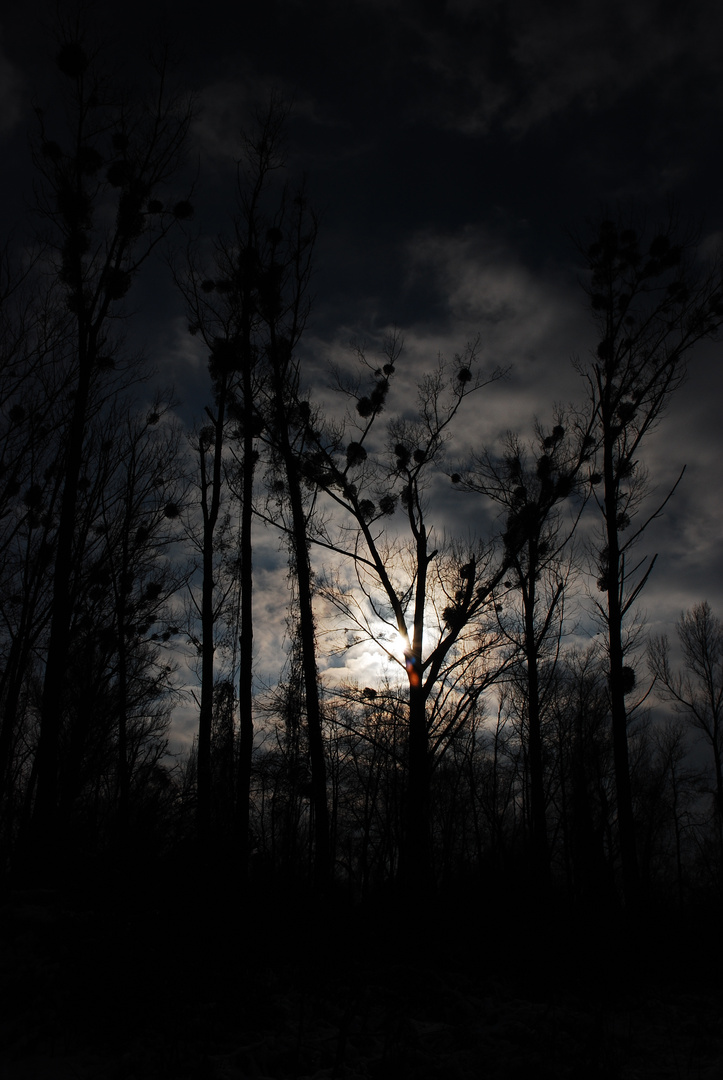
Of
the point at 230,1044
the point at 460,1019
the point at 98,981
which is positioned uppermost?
the point at 98,981

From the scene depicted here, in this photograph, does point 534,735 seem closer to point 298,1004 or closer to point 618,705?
point 618,705

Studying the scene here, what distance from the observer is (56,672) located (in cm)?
766

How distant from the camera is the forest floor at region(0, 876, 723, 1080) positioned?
4.58 metres

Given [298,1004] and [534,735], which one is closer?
[298,1004]

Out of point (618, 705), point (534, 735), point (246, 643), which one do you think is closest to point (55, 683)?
point (246, 643)

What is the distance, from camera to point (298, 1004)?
5879 millimetres

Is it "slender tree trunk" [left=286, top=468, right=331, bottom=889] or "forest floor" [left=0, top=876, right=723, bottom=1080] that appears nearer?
A: "forest floor" [left=0, top=876, right=723, bottom=1080]

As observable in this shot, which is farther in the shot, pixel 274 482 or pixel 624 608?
pixel 274 482

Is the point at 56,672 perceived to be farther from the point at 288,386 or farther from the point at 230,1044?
the point at 288,386

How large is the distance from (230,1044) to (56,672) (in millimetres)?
4726

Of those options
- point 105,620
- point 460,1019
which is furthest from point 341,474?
point 460,1019

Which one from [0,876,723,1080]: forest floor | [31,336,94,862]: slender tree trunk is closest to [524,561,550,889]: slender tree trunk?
[0,876,723,1080]: forest floor

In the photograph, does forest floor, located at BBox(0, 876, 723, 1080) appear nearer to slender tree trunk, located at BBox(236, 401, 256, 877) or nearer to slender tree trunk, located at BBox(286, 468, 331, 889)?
slender tree trunk, located at BBox(286, 468, 331, 889)

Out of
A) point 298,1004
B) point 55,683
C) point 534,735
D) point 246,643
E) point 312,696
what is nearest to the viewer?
point 298,1004
